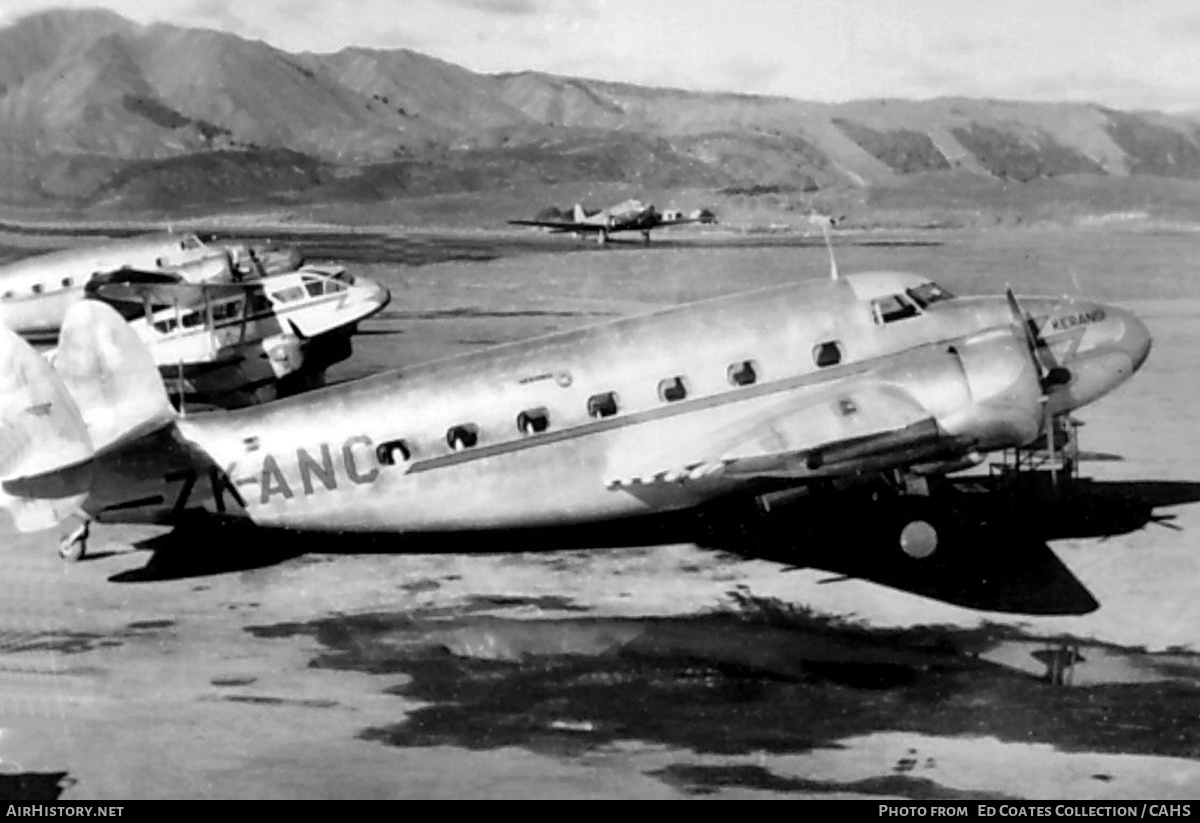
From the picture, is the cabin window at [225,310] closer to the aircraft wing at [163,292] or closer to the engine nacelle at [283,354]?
the aircraft wing at [163,292]

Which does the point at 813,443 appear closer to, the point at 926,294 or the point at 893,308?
the point at 893,308

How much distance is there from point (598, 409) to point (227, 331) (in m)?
13.4

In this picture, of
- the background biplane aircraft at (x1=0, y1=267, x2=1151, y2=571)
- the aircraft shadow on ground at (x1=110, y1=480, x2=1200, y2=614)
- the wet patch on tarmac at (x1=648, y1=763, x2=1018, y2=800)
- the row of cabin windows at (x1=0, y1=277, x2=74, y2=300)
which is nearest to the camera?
the wet patch on tarmac at (x1=648, y1=763, x2=1018, y2=800)

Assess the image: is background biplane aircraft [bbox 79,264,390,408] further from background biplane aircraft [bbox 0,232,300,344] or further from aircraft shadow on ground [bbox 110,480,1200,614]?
aircraft shadow on ground [bbox 110,480,1200,614]

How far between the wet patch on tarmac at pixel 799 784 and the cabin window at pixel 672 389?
5.57m

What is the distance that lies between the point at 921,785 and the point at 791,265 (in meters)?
40.5

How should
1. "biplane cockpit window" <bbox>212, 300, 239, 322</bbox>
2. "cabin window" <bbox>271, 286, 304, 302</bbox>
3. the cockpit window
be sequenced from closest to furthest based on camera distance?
the cockpit window
"biplane cockpit window" <bbox>212, 300, 239, 322</bbox>
"cabin window" <bbox>271, 286, 304, 302</bbox>

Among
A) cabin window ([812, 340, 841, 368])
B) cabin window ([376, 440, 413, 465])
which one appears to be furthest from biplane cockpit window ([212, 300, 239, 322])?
cabin window ([812, 340, 841, 368])

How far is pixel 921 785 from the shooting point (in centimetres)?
902

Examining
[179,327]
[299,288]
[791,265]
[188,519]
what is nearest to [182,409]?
[179,327]

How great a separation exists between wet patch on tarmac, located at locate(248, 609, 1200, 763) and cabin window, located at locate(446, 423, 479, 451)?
2079 mm

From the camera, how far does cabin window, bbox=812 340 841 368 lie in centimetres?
1414

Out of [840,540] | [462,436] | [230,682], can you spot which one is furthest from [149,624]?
[840,540]

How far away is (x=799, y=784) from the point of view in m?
9.05
